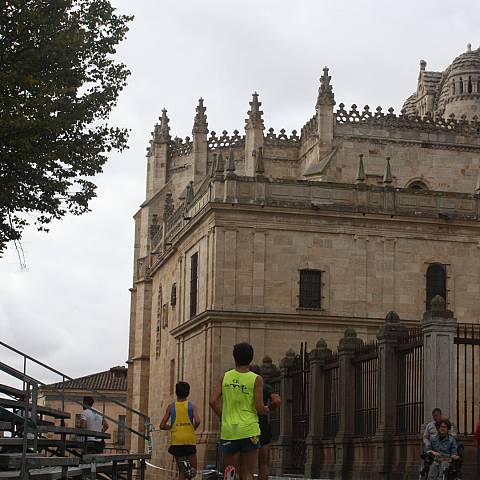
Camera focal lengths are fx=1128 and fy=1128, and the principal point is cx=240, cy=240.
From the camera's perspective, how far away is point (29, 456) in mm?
11859

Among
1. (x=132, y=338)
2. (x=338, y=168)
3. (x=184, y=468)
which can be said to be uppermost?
(x=338, y=168)

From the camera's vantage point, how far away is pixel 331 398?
2525cm

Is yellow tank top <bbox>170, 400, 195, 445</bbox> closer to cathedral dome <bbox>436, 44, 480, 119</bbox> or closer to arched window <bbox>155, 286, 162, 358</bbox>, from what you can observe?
arched window <bbox>155, 286, 162, 358</bbox>

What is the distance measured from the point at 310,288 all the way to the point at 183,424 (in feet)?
71.0

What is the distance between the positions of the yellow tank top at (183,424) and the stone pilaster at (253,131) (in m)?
35.2

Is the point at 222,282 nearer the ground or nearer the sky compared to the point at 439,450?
nearer the sky

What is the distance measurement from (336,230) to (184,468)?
22185mm

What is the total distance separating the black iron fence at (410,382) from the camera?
19.9 m

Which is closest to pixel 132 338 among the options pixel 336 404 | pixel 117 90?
pixel 336 404

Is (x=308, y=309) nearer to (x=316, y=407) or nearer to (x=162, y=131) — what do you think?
(x=316, y=407)

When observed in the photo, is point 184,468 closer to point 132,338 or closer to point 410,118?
point 410,118

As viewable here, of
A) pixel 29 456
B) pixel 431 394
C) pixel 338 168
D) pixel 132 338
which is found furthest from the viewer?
pixel 132 338

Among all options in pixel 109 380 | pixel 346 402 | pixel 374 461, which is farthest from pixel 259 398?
pixel 109 380

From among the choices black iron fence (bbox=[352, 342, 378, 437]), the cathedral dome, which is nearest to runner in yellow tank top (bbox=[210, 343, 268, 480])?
black iron fence (bbox=[352, 342, 378, 437])
